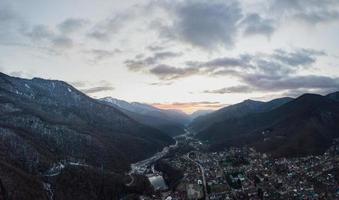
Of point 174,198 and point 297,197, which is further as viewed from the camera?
point 174,198

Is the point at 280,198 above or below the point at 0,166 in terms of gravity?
below

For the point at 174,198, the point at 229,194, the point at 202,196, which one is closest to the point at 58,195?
the point at 174,198

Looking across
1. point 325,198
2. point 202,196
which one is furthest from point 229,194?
point 325,198

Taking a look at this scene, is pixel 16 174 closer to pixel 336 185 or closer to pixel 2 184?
pixel 2 184

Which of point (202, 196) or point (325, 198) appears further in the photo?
point (202, 196)

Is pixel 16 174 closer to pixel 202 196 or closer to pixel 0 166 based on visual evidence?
pixel 0 166

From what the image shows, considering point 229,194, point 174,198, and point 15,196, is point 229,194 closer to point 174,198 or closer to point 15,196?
point 174,198

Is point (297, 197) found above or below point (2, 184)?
below
